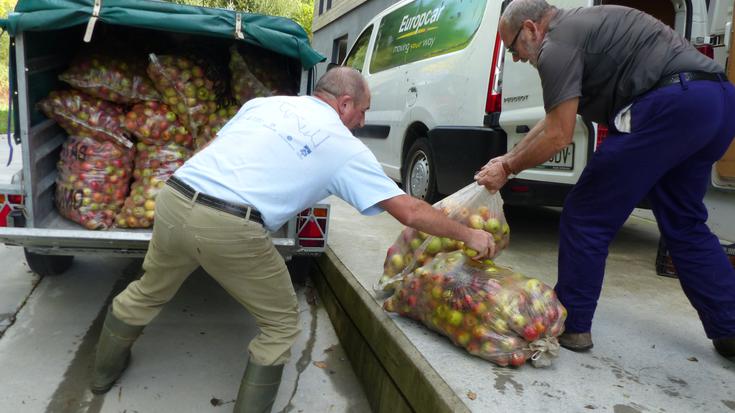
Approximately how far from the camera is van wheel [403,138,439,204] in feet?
16.1

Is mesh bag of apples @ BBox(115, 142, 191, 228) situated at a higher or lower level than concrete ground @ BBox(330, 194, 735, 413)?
higher

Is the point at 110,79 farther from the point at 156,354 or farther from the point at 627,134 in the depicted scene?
the point at 627,134

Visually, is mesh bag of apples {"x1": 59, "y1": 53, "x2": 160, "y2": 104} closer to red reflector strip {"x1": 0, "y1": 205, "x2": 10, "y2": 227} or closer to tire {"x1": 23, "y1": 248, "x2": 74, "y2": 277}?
red reflector strip {"x1": 0, "y1": 205, "x2": 10, "y2": 227}

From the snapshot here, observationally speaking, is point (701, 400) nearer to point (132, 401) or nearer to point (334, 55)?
point (132, 401)

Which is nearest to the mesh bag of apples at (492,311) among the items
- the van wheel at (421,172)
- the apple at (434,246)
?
the apple at (434,246)

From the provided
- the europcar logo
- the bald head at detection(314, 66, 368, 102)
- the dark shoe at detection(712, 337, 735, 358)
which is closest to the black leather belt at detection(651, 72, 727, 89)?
the dark shoe at detection(712, 337, 735, 358)

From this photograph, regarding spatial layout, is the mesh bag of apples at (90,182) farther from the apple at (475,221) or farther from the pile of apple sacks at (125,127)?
the apple at (475,221)

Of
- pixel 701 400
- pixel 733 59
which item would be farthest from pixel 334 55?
pixel 701 400

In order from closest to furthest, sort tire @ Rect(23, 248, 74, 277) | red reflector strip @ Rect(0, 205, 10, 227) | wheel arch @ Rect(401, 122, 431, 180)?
red reflector strip @ Rect(0, 205, 10, 227)
tire @ Rect(23, 248, 74, 277)
wheel arch @ Rect(401, 122, 431, 180)

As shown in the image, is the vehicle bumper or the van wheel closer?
the vehicle bumper

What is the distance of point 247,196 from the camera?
85.4 inches

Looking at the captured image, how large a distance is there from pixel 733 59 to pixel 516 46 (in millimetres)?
1422

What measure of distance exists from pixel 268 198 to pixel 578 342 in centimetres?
151

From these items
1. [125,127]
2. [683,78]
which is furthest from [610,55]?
[125,127]
